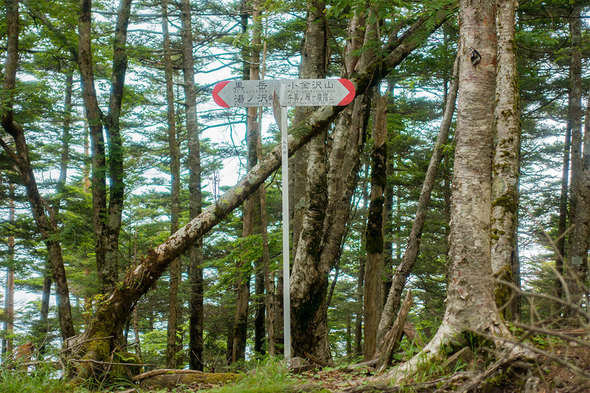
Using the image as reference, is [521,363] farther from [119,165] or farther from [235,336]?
[235,336]

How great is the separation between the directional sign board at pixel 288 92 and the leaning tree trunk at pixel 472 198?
1.27 m

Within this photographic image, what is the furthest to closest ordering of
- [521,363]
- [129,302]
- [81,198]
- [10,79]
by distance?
[81,198] → [10,79] → [129,302] → [521,363]

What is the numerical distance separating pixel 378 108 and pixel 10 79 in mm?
7201

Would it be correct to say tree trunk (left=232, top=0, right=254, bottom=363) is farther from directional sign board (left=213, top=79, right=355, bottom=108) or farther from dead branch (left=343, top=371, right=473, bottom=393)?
dead branch (left=343, top=371, right=473, bottom=393)

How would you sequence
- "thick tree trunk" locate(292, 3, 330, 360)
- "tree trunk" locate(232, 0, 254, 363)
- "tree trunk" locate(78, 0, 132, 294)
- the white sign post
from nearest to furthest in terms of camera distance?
the white sign post
"thick tree trunk" locate(292, 3, 330, 360)
"tree trunk" locate(78, 0, 132, 294)
"tree trunk" locate(232, 0, 254, 363)

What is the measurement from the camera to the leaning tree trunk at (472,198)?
10.9 ft

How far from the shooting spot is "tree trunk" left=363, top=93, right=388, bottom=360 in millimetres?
7184

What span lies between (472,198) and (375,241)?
388cm

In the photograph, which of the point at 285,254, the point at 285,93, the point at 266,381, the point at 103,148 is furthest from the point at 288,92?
the point at 103,148

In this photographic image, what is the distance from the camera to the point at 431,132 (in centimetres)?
1539

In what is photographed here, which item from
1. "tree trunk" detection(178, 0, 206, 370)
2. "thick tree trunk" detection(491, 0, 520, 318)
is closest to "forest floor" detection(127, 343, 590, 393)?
"thick tree trunk" detection(491, 0, 520, 318)

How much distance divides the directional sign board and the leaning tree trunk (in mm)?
1274

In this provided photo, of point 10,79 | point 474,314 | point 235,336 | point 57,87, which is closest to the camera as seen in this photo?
point 474,314

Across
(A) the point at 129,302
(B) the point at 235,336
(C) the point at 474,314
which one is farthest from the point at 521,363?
(B) the point at 235,336
